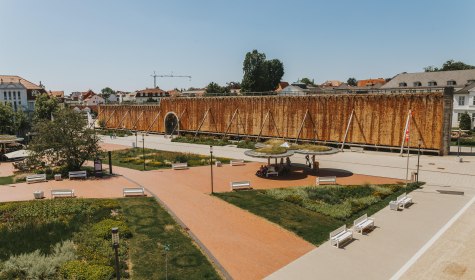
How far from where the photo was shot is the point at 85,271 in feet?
39.1

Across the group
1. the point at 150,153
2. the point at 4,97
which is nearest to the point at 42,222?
the point at 150,153

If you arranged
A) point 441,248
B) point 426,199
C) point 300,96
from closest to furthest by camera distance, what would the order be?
point 441,248, point 426,199, point 300,96

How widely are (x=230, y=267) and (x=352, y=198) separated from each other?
1119 centimetres

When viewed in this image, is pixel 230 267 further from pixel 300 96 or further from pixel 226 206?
pixel 300 96

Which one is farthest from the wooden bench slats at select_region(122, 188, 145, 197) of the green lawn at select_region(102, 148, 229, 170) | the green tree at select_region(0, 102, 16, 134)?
the green tree at select_region(0, 102, 16, 134)

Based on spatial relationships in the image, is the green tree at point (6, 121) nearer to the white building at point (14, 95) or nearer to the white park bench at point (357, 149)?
the white building at point (14, 95)

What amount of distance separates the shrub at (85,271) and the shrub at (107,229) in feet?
9.09

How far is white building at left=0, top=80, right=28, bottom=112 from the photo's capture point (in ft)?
194

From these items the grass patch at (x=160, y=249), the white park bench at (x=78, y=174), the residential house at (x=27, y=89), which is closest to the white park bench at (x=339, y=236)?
the grass patch at (x=160, y=249)

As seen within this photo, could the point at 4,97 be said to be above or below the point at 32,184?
above

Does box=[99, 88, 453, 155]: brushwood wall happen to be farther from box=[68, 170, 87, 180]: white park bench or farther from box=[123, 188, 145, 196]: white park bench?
box=[68, 170, 87, 180]: white park bench

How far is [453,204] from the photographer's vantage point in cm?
1928

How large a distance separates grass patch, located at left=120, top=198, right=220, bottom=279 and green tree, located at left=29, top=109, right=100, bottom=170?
1112cm

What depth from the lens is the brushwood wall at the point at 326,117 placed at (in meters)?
33.6
